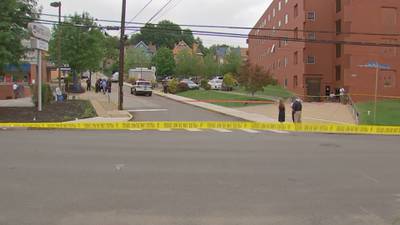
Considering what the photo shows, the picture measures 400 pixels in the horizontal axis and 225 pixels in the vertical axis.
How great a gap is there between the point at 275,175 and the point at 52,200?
4817 mm

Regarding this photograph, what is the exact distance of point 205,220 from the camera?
739 cm

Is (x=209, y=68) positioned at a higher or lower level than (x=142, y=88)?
higher

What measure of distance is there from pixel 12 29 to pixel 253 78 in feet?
90.5

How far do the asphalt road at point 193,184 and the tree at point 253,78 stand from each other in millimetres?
35417

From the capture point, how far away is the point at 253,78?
51969 mm

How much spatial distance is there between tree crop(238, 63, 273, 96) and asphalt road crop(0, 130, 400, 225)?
35.4 m

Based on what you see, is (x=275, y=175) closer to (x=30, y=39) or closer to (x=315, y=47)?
(x=30, y=39)

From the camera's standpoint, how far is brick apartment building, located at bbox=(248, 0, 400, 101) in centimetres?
5597

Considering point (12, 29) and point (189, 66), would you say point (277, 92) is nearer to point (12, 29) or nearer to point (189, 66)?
point (189, 66)

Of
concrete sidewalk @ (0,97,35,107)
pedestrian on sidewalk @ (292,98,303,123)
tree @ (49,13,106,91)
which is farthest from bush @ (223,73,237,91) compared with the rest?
pedestrian on sidewalk @ (292,98,303,123)

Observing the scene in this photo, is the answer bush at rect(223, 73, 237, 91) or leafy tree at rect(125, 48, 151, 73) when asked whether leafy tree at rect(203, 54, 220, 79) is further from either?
bush at rect(223, 73, 237, 91)

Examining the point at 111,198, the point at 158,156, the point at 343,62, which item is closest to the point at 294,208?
the point at 111,198

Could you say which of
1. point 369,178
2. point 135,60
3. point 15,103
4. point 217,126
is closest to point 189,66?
point 135,60

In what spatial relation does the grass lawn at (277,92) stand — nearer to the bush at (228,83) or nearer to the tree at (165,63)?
the bush at (228,83)
